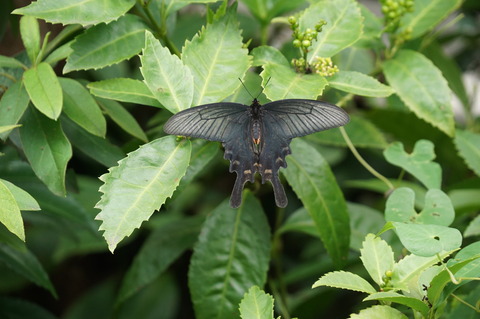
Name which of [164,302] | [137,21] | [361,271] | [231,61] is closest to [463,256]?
[231,61]

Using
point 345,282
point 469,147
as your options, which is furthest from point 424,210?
point 469,147

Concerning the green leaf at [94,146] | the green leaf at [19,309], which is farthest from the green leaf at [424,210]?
the green leaf at [19,309]

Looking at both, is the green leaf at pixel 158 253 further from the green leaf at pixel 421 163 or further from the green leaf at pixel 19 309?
the green leaf at pixel 421 163

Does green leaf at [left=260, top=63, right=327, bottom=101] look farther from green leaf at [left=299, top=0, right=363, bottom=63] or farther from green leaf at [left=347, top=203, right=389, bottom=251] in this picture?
green leaf at [left=347, top=203, right=389, bottom=251]

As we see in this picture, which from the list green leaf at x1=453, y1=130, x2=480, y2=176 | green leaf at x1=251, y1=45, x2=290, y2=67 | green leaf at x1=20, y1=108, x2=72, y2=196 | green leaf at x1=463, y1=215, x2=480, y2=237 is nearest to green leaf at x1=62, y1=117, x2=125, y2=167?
green leaf at x1=20, y1=108, x2=72, y2=196

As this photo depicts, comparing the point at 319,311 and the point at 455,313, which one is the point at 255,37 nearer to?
the point at 319,311

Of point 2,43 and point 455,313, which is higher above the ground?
point 2,43
